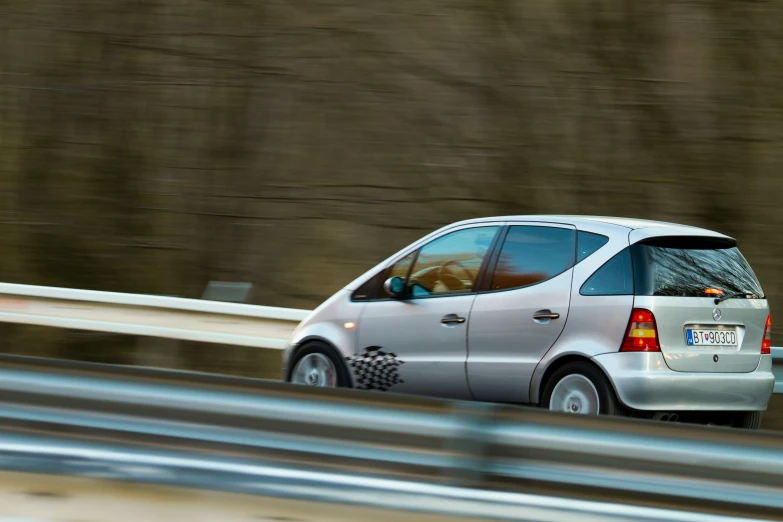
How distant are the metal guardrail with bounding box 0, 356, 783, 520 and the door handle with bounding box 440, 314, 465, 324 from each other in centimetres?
330

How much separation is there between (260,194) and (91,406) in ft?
38.9

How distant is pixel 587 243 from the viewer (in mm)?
6672

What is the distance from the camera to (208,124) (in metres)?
16.2

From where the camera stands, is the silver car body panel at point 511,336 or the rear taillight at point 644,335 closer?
the rear taillight at point 644,335

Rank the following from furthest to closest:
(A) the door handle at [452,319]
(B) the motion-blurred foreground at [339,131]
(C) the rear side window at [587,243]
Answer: (B) the motion-blurred foreground at [339,131] → (A) the door handle at [452,319] → (C) the rear side window at [587,243]

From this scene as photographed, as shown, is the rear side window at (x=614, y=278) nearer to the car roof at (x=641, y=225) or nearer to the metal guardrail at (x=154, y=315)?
the car roof at (x=641, y=225)

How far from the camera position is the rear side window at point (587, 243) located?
660 cm

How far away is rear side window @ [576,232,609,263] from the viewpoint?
6.60 meters

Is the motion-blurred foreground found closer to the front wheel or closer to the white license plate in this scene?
the front wheel

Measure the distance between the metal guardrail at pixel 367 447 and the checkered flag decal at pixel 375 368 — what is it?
12.2ft

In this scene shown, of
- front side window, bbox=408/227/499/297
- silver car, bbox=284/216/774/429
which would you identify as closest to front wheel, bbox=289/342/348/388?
silver car, bbox=284/216/774/429

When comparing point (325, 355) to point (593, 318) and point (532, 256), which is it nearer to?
point (532, 256)

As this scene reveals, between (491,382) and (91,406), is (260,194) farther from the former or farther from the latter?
(91,406)

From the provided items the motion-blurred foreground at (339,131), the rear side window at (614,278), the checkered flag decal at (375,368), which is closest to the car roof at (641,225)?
the rear side window at (614,278)
